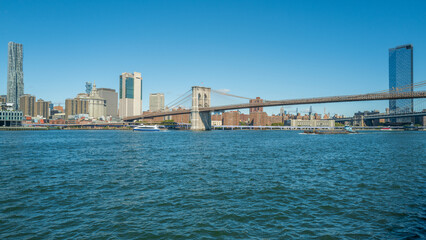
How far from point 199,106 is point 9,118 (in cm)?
8046

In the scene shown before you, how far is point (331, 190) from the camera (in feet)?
38.1

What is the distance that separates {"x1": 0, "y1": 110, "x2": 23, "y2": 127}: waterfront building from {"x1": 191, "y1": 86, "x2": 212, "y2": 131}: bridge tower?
3074 inches

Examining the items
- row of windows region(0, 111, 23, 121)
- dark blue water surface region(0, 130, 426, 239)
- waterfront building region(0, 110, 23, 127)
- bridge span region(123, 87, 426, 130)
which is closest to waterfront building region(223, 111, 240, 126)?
bridge span region(123, 87, 426, 130)

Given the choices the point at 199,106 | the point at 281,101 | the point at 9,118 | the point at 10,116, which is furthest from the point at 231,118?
the point at 9,118

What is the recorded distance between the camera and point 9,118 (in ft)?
362

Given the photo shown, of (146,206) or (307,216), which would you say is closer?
(307,216)

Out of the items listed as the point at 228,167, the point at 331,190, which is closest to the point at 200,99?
the point at 228,167

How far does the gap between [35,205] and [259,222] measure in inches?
301

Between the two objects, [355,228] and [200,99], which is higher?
[200,99]

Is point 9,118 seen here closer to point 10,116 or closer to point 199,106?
point 10,116

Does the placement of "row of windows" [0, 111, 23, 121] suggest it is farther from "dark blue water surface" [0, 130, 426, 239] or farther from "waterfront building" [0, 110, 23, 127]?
"dark blue water surface" [0, 130, 426, 239]

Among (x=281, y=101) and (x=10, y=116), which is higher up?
(x=281, y=101)

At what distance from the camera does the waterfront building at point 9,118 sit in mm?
108525

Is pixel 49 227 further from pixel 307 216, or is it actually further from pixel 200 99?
pixel 200 99
